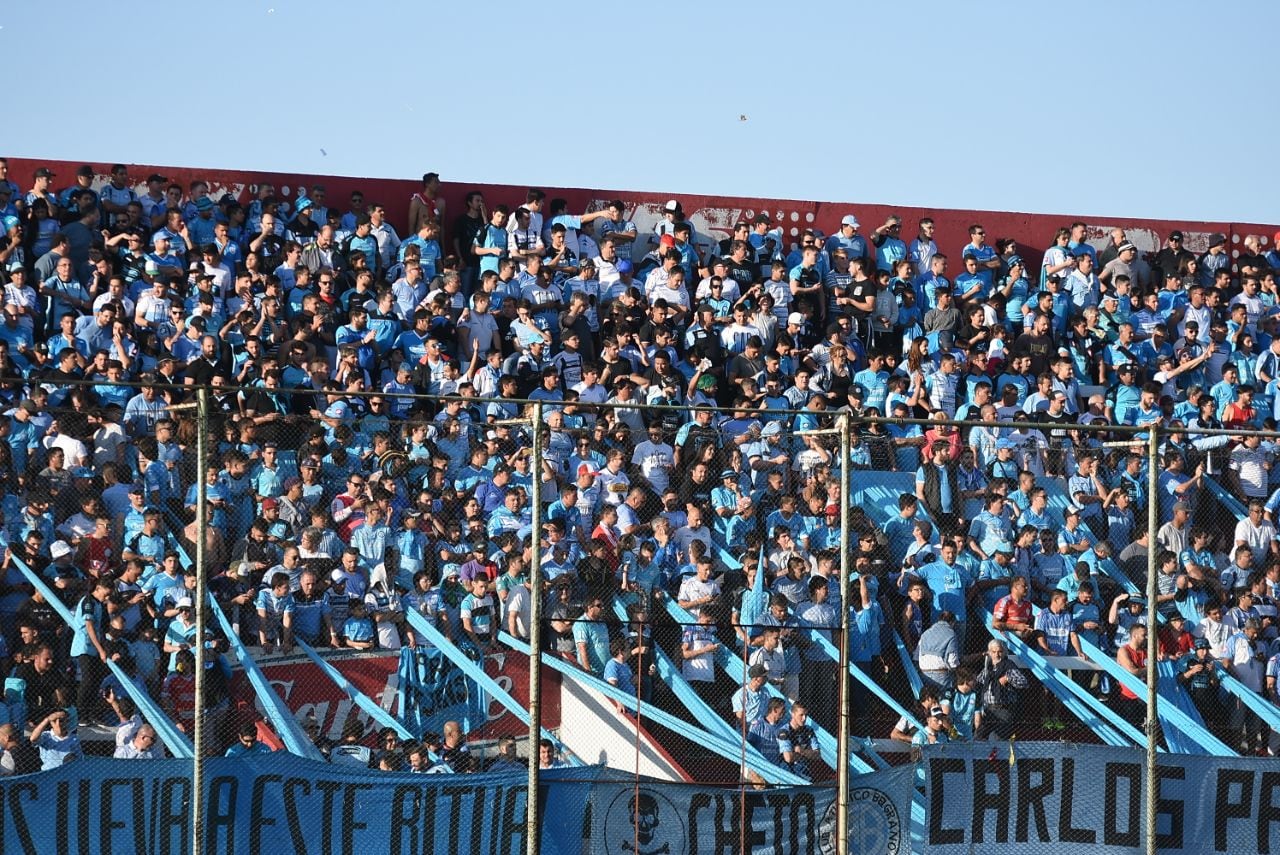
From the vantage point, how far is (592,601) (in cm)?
1029

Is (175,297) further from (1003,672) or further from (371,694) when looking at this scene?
(1003,672)

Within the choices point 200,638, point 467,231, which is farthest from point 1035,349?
point 200,638

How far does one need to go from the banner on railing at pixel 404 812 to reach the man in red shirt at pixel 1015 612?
1331 mm

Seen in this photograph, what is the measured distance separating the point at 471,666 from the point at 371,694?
57cm

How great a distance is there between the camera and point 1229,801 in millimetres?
10711

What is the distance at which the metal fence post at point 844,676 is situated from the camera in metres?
10.2

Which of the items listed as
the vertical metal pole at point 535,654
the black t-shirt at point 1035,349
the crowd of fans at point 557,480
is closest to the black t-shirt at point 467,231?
the crowd of fans at point 557,480

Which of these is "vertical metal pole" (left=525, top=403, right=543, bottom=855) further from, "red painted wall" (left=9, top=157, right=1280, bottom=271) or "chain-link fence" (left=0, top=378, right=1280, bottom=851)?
"red painted wall" (left=9, top=157, right=1280, bottom=271)

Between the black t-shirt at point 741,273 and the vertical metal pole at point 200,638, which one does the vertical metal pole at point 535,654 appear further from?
the black t-shirt at point 741,273

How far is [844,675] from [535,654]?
71.9 inches

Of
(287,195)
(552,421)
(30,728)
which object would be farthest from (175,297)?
(30,728)

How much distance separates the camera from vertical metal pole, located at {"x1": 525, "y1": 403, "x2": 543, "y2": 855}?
9.84 metres

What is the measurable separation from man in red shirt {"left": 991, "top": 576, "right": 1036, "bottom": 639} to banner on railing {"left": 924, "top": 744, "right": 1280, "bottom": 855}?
87 centimetres

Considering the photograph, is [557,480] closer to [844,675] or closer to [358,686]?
[358,686]
